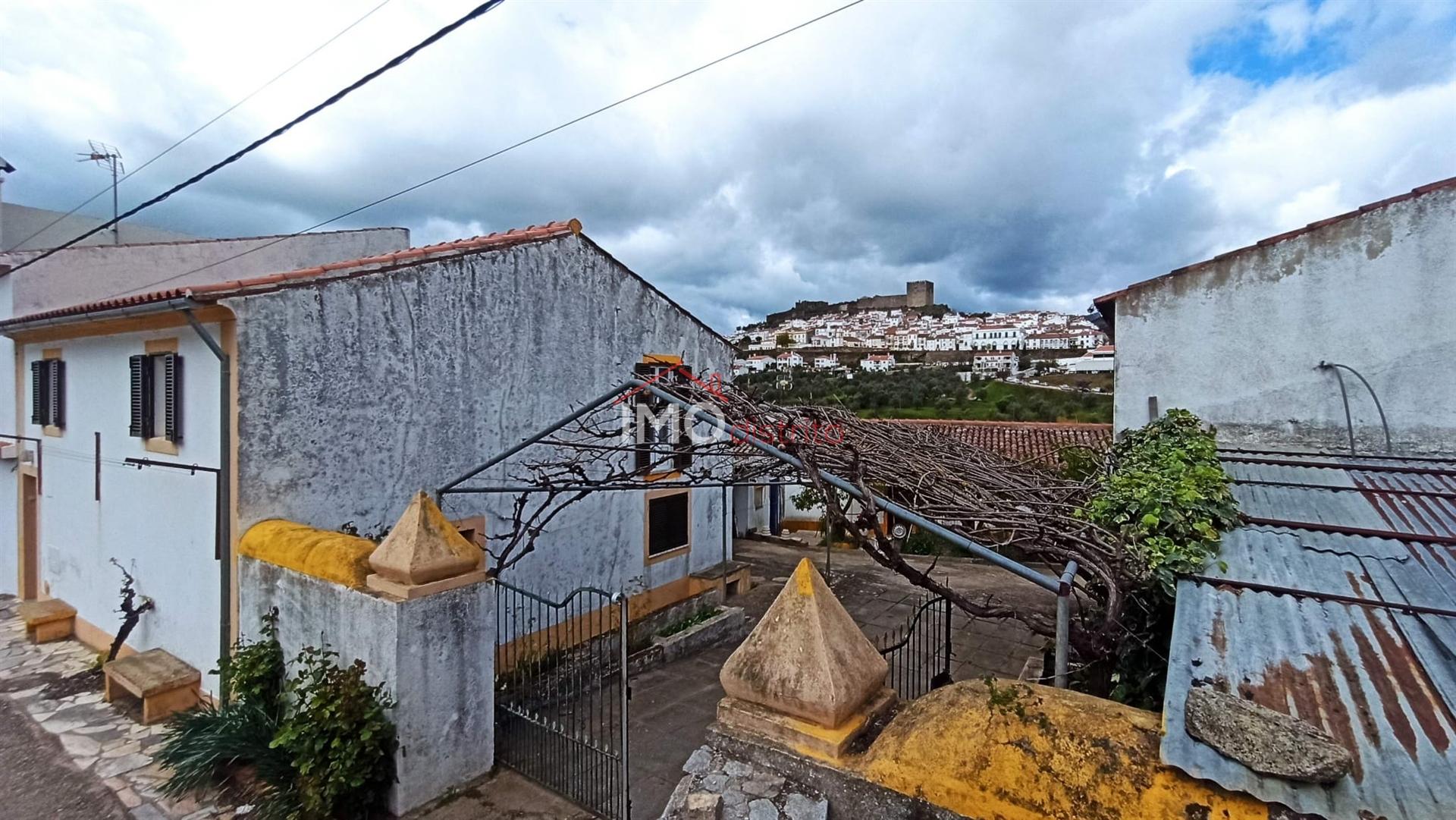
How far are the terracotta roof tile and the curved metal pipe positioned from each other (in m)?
9.84

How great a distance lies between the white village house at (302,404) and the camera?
609 cm

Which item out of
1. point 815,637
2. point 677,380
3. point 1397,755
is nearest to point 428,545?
point 677,380

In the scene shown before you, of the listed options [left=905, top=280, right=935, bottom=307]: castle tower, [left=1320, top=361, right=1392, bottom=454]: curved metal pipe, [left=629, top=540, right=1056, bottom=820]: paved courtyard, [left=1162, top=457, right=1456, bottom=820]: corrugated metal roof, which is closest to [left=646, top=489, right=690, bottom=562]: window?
[left=629, top=540, right=1056, bottom=820]: paved courtyard

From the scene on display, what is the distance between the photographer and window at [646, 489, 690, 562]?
10758mm

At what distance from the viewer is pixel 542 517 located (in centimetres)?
898

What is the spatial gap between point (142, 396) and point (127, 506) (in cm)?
148

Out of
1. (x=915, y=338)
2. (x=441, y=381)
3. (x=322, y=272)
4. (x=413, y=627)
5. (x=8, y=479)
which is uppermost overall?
(x=915, y=338)

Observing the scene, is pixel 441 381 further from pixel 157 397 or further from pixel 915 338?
pixel 915 338

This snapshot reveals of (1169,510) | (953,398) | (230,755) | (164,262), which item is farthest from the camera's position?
(953,398)

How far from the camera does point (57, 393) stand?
8.91m

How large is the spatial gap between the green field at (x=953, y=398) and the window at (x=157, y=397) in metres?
18.6

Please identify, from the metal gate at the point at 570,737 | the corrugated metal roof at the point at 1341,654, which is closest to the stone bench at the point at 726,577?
the metal gate at the point at 570,737

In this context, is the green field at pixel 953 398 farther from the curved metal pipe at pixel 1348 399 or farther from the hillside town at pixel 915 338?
the curved metal pipe at pixel 1348 399

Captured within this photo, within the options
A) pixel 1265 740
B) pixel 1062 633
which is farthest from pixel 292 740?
pixel 1265 740
